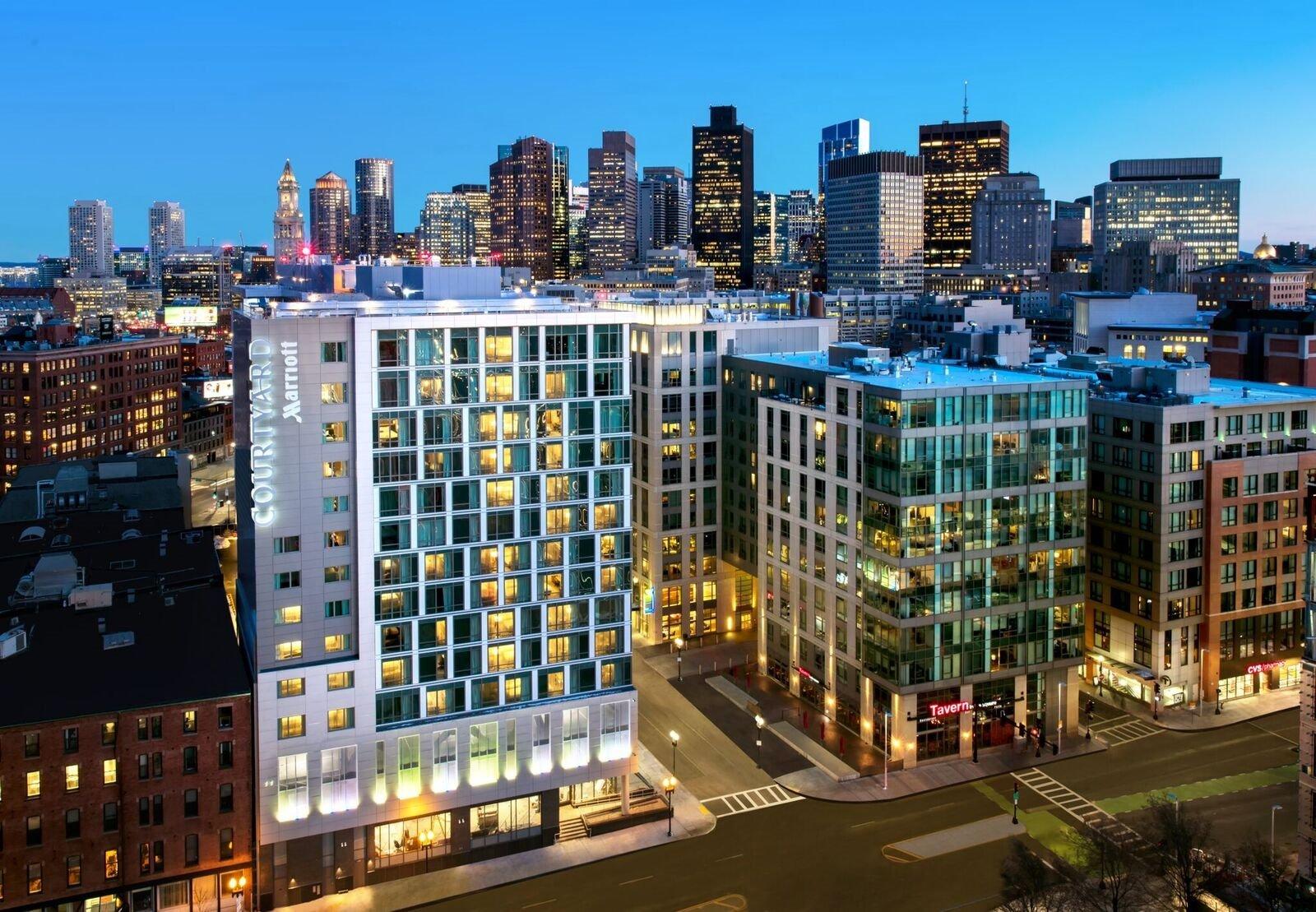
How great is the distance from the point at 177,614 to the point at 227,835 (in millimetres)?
19731

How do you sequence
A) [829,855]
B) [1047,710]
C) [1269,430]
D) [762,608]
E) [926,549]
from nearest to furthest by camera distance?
[829,855] → [926,549] → [1047,710] → [1269,430] → [762,608]

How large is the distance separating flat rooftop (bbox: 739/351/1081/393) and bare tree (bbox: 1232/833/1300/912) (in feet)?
137

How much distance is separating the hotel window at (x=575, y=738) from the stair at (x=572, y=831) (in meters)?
4.74

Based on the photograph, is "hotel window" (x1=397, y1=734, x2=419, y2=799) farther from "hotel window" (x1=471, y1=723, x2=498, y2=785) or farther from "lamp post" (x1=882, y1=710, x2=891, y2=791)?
"lamp post" (x1=882, y1=710, x2=891, y2=791)

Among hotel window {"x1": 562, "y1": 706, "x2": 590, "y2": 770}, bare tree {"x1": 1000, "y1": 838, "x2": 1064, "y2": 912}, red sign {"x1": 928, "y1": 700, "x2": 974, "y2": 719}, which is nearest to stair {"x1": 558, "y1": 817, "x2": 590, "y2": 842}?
hotel window {"x1": 562, "y1": 706, "x2": 590, "y2": 770}

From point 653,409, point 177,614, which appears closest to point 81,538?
point 177,614

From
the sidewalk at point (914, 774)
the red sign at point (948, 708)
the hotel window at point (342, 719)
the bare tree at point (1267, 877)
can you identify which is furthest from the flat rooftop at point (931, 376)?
the hotel window at point (342, 719)

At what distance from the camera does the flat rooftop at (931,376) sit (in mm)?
99062

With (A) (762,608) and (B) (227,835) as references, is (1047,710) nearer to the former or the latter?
(A) (762,608)

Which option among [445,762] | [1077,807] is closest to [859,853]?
[1077,807]

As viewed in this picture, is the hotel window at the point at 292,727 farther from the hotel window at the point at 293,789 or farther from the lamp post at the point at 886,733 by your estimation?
the lamp post at the point at 886,733

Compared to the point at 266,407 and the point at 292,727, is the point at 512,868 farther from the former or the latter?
the point at 266,407

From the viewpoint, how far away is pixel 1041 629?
103m

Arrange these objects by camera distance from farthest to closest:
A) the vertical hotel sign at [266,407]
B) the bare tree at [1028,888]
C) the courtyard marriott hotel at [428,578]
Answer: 1. the courtyard marriott hotel at [428,578]
2. the vertical hotel sign at [266,407]
3. the bare tree at [1028,888]
